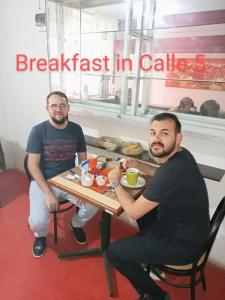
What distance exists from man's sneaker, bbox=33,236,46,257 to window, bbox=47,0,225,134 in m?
1.22

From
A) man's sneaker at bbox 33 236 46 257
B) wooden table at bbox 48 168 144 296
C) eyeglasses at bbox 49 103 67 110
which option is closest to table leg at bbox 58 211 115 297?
wooden table at bbox 48 168 144 296

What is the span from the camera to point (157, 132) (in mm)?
1176

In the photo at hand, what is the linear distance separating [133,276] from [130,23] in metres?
1.71

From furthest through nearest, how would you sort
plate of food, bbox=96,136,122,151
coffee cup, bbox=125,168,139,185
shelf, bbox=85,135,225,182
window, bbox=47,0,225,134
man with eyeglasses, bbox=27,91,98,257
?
plate of food, bbox=96,136,122,151
man with eyeglasses, bbox=27,91,98,257
window, bbox=47,0,225,134
shelf, bbox=85,135,225,182
coffee cup, bbox=125,168,139,185

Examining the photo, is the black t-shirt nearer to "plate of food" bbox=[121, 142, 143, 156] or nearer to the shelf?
the shelf

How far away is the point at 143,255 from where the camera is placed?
Answer: 1197mm

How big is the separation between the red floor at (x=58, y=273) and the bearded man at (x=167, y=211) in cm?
40

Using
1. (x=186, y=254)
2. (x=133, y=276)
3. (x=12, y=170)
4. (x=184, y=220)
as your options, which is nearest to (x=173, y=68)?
(x=184, y=220)

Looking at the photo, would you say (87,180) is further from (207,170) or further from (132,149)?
(207,170)

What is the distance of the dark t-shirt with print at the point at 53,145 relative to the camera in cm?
177

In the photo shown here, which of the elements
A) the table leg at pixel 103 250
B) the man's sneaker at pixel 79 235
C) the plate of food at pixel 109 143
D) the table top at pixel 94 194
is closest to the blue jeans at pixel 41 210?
the man's sneaker at pixel 79 235

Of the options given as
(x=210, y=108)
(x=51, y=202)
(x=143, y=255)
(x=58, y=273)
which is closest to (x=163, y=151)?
(x=143, y=255)

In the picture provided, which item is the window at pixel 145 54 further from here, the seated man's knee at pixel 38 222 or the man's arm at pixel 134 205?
the seated man's knee at pixel 38 222

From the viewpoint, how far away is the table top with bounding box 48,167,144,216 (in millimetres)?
1215
